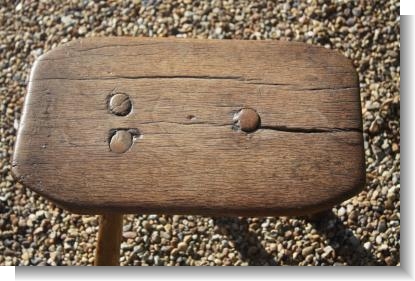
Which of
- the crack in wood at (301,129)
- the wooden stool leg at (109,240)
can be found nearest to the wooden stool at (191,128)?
the crack in wood at (301,129)

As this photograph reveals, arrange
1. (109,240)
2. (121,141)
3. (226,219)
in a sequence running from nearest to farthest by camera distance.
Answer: (121,141)
(109,240)
(226,219)

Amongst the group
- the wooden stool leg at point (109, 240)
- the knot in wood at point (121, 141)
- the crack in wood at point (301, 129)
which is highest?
the crack in wood at point (301, 129)

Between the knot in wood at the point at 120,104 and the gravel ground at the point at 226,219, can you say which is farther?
the gravel ground at the point at 226,219

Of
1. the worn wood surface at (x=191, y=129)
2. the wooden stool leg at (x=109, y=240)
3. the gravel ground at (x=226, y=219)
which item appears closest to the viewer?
the worn wood surface at (x=191, y=129)

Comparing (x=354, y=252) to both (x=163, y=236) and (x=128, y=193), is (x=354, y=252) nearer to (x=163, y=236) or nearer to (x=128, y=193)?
(x=163, y=236)

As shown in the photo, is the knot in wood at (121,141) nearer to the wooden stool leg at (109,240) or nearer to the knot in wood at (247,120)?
the knot in wood at (247,120)

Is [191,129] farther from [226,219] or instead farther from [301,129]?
[226,219]

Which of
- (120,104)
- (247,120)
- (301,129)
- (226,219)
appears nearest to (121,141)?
(120,104)

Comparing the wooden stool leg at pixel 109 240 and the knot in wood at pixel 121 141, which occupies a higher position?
the knot in wood at pixel 121 141
